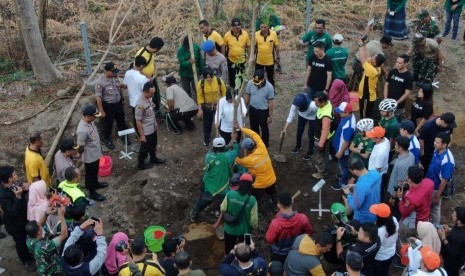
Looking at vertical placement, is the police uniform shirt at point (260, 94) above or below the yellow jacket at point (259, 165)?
above

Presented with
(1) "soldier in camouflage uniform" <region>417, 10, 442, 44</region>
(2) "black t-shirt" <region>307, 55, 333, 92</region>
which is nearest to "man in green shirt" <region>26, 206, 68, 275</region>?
(2) "black t-shirt" <region>307, 55, 333, 92</region>

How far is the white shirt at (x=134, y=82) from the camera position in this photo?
911 centimetres

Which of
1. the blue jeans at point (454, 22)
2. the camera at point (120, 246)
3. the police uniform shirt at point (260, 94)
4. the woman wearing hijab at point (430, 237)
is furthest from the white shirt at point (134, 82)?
the blue jeans at point (454, 22)

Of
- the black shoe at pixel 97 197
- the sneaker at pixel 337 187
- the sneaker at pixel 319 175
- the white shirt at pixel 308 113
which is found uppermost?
the white shirt at pixel 308 113

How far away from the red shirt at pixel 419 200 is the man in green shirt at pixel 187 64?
468 cm

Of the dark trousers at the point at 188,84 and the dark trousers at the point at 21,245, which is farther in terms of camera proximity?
the dark trousers at the point at 188,84

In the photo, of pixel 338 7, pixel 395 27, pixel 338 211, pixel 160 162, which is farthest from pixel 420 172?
pixel 338 7

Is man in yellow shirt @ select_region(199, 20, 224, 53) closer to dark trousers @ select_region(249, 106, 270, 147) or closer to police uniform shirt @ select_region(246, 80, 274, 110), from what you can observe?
police uniform shirt @ select_region(246, 80, 274, 110)

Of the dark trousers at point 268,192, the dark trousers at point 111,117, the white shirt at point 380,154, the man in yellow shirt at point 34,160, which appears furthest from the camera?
the dark trousers at point 111,117

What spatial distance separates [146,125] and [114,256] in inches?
110

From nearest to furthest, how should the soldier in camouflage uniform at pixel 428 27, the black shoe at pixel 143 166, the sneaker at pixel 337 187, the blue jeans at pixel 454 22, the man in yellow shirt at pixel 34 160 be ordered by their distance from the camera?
the man in yellow shirt at pixel 34 160, the sneaker at pixel 337 187, the black shoe at pixel 143 166, the soldier in camouflage uniform at pixel 428 27, the blue jeans at pixel 454 22

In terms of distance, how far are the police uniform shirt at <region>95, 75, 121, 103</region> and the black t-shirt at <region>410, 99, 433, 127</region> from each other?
16.6ft

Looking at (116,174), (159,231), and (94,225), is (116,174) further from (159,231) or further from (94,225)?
(94,225)

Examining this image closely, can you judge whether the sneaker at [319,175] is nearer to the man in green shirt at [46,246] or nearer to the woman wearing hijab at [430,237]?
the woman wearing hijab at [430,237]
